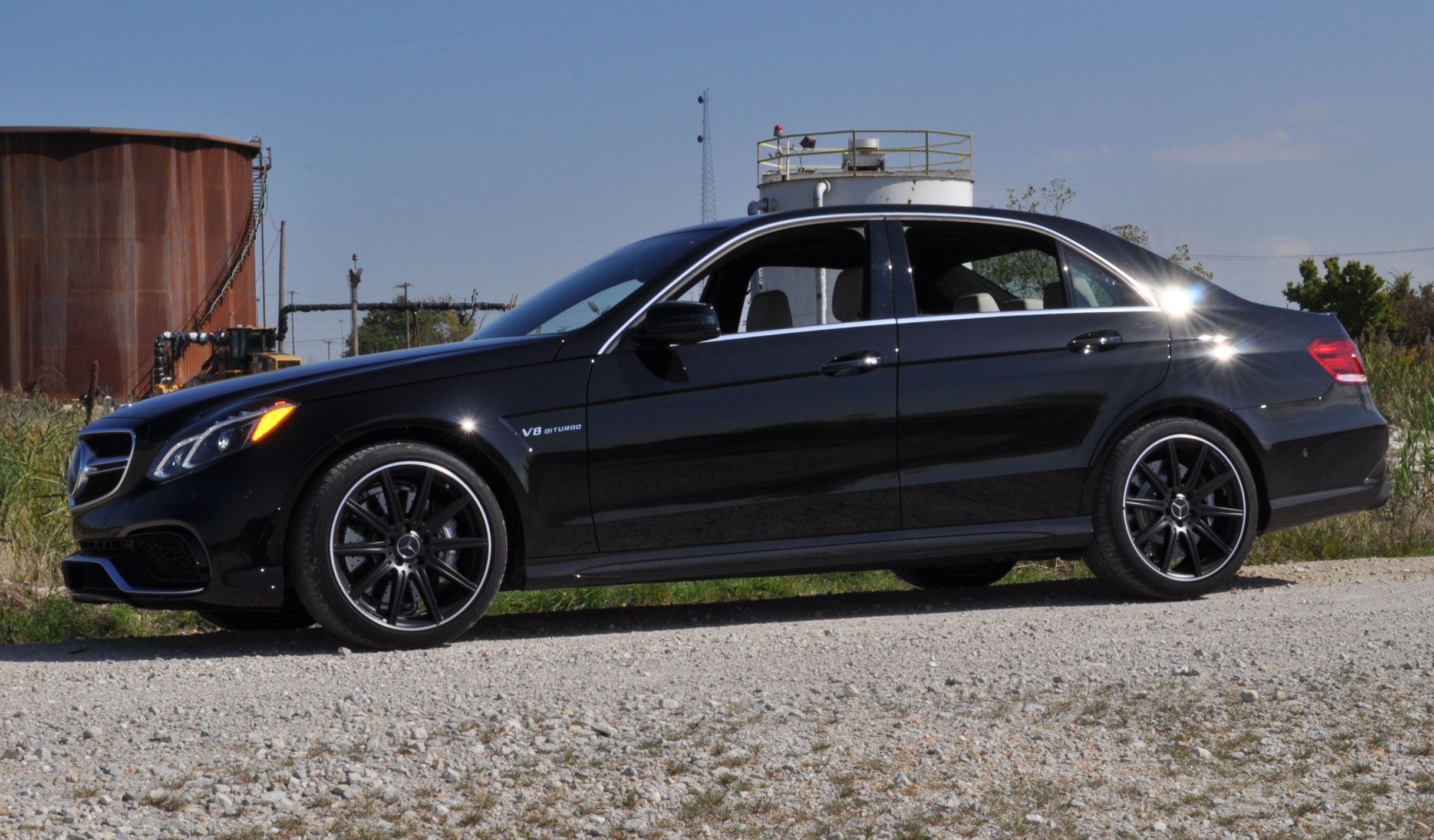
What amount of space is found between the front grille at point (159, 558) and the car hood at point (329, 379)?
0.38 meters

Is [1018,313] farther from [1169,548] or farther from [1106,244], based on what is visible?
[1169,548]

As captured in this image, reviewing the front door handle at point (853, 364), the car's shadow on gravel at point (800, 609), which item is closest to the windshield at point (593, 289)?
the front door handle at point (853, 364)

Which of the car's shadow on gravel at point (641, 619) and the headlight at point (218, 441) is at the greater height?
the headlight at point (218, 441)

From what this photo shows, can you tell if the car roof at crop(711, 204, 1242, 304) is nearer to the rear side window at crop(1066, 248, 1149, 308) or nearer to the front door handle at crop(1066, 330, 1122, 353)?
the rear side window at crop(1066, 248, 1149, 308)

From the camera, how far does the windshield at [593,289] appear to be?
6.35m

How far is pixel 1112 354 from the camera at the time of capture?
22.2ft

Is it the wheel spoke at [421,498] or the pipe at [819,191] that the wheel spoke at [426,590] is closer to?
the wheel spoke at [421,498]

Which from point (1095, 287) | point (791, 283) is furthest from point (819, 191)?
point (791, 283)

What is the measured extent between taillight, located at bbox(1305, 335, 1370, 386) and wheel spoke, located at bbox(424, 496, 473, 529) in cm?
399

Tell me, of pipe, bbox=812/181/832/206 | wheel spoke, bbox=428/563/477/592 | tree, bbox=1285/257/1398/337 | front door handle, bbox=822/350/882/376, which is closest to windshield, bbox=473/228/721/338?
front door handle, bbox=822/350/882/376

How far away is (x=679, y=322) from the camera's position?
235 inches

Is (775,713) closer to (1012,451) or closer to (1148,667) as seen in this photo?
(1148,667)

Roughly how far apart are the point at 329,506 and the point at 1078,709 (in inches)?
107

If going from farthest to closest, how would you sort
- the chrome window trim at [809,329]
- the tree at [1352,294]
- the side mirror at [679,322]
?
1. the tree at [1352,294]
2. the chrome window trim at [809,329]
3. the side mirror at [679,322]
